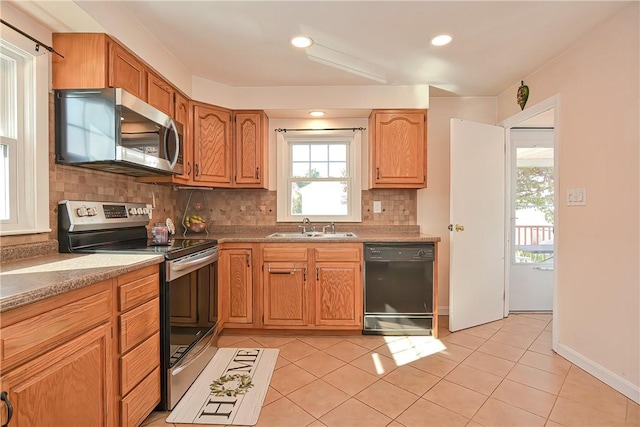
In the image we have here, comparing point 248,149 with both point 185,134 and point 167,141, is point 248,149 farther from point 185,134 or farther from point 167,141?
point 167,141

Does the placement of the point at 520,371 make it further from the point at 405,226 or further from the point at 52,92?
the point at 52,92

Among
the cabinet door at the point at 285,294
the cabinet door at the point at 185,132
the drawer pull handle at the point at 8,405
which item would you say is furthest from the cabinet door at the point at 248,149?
the drawer pull handle at the point at 8,405

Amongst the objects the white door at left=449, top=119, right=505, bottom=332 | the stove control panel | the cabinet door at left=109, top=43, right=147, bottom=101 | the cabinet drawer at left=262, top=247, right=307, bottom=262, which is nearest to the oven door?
the cabinet drawer at left=262, top=247, right=307, bottom=262

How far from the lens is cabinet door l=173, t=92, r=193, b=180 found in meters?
2.61

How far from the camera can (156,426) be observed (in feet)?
5.37

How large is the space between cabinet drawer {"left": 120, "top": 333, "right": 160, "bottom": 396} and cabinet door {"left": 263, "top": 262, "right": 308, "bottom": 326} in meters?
1.15

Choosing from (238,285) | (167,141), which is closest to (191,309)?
(238,285)

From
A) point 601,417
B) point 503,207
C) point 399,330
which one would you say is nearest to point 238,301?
point 399,330

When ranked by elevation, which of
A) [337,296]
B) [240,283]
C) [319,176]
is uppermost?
[319,176]

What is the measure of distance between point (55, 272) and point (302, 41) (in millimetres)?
2030

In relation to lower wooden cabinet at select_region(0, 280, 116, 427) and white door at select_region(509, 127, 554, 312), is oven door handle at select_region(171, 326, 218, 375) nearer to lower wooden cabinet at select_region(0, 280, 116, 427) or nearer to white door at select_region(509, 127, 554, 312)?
lower wooden cabinet at select_region(0, 280, 116, 427)

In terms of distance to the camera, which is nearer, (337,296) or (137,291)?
(137,291)

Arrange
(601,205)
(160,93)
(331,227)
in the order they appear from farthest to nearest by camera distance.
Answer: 1. (331,227)
2. (160,93)
3. (601,205)

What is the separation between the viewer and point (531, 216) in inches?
142
